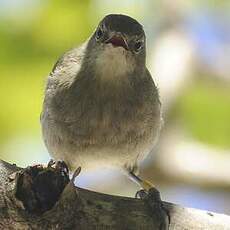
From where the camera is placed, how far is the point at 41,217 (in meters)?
2.57

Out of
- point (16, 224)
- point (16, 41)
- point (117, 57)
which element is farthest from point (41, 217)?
point (16, 41)

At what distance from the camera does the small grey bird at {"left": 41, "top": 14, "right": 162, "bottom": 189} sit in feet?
13.4

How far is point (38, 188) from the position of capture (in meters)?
2.55

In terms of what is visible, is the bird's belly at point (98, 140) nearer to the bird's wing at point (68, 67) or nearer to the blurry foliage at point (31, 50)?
the bird's wing at point (68, 67)

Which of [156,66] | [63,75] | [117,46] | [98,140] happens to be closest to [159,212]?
[98,140]

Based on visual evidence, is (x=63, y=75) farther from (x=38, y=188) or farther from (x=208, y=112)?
(x=38, y=188)

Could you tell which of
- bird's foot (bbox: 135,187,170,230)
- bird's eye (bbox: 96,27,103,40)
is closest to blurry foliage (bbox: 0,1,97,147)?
bird's eye (bbox: 96,27,103,40)

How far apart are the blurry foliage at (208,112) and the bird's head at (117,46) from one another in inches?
52.7

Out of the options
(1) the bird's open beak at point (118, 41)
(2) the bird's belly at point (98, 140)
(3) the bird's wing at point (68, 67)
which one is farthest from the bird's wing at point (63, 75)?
(1) the bird's open beak at point (118, 41)

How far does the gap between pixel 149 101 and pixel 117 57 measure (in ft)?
1.53

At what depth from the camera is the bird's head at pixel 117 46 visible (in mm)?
3984

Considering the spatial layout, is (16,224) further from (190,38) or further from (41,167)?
(190,38)

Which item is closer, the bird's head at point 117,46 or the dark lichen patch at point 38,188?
the dark lichen patch at point 38,188

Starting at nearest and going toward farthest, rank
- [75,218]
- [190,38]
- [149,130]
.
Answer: [75,218], [149,130], [190,38]
